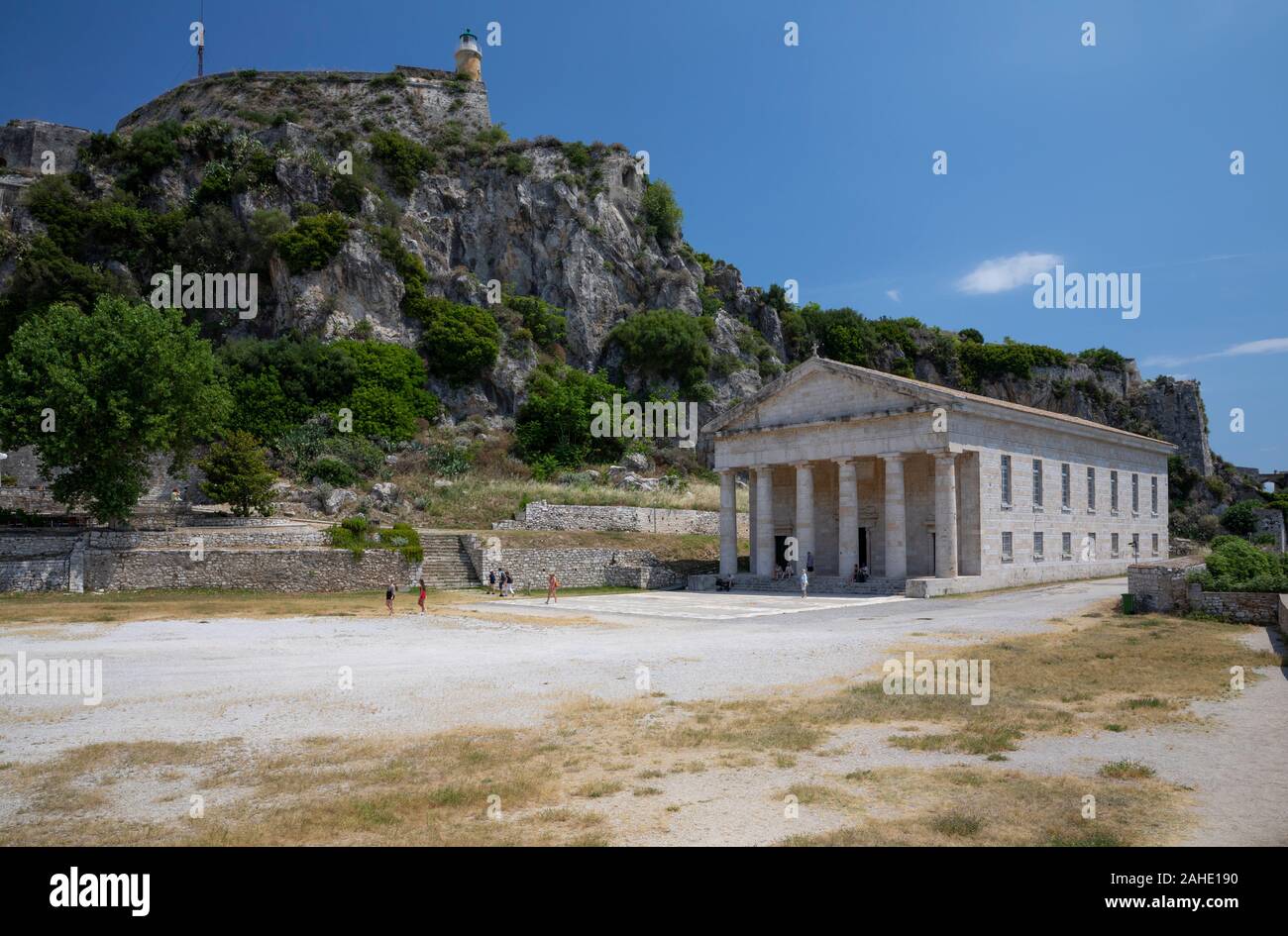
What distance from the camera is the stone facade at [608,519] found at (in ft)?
146

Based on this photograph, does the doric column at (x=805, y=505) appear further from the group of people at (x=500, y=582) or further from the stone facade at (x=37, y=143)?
the stone facade at (x=37, y=143)

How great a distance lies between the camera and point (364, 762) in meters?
8.71

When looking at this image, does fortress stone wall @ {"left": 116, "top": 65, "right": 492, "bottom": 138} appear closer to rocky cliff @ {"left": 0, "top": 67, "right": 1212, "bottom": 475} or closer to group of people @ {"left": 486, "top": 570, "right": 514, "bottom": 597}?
rocky cliff @ {"left": 0, "top": 67, "right": 1212, "bottom": 475}

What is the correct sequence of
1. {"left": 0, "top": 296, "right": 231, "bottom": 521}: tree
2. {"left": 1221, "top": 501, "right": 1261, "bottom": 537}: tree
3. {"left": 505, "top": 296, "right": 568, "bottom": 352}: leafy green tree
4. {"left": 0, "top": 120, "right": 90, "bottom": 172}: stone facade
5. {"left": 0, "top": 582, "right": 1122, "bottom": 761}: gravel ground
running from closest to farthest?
{"left": 0, "top": 582, "right": 1122, "bottom": 761}: gravel ground → {"left": 0, "top": 296, "right": 231, "bottom": 521}: tree → {"left": 1221, "top": 501, "right": 1261, "bottom": 537}: tree → {"left": 505, "top": 296, "right": 568, "bottom": 352}: leafy green tree → {"left": 0, "top": 120, "right": 90, "bottom": 172}: stone facade

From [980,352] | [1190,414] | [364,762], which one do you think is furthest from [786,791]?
[1190,414]

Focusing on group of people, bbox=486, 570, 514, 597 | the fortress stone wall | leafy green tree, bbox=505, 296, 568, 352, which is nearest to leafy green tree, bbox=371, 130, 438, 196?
the fortress stone wall

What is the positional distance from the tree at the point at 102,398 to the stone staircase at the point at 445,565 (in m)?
11.1

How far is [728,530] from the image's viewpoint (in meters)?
42.0

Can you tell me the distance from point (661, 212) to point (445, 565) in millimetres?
55246

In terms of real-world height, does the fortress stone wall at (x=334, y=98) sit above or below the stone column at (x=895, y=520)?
above

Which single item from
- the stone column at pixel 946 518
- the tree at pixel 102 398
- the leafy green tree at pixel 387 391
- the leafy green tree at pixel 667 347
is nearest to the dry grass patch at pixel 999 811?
the stone column at pixel 946 518

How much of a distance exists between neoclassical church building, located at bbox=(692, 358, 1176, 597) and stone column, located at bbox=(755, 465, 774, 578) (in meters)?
0.05

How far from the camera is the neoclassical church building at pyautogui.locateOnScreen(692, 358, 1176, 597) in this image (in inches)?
1377
